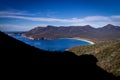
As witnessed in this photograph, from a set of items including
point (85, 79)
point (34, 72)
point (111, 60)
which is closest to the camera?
point (34, 72)

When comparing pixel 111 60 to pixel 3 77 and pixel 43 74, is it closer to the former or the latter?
pixel 43 74

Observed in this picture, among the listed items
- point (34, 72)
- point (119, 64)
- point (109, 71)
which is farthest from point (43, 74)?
point (119, 64)

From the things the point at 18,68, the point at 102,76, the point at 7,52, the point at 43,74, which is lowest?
the point at 102,76

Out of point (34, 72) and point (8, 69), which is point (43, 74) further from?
point (8, 69)

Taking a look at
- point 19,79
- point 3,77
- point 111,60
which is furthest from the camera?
point 111,60

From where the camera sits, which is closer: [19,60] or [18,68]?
[18,68]

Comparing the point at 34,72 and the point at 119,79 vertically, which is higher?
the point at 34,72

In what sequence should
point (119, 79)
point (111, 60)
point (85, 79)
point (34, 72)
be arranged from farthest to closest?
point (111, 60) → point (119, 79) → point (85, 79) → point (34, 72)

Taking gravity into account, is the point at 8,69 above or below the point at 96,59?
above

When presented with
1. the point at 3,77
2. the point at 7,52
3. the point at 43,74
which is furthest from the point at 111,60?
the point at 3,77
